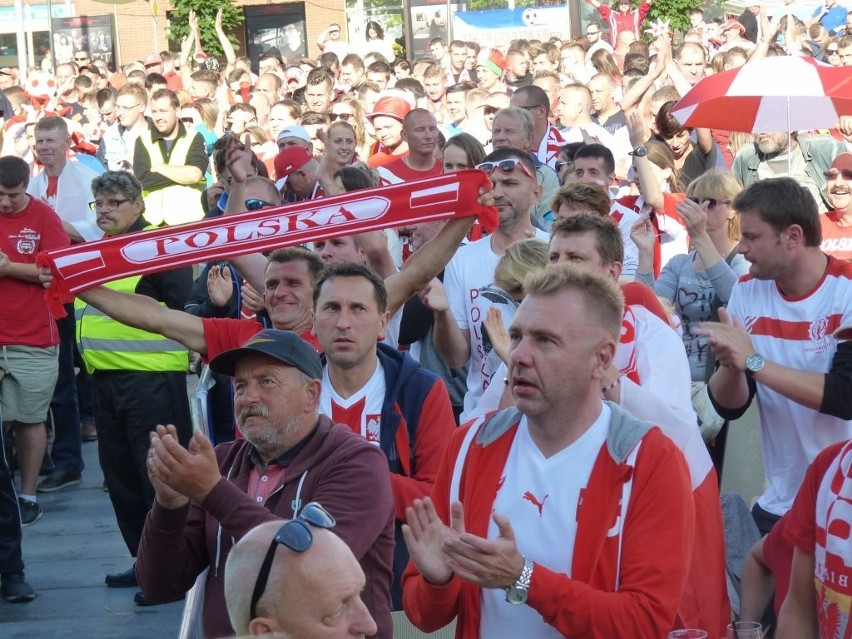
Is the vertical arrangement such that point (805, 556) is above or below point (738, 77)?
below

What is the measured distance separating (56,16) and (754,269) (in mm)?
31948

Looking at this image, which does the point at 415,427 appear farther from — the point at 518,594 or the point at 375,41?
the point at 375,41

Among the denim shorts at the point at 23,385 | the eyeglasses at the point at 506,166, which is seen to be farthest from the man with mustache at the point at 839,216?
the denim shorts at the point at 23,385

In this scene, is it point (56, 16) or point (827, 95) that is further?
point (56, 16)

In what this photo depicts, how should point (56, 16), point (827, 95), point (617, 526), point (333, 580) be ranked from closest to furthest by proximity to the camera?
point (333, 580)
point (617, 526)
point (827, 95)
point (56, 16)

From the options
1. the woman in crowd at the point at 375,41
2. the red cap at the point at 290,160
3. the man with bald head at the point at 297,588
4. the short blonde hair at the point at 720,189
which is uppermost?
the woman in crowd at the point at 375,41

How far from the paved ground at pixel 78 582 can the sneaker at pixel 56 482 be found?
7 cm

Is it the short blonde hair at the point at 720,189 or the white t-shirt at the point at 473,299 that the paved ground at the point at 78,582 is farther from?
the short blonde hair at the point at 720,189

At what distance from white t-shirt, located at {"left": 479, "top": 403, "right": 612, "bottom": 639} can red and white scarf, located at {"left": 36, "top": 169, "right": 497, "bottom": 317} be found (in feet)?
5.01

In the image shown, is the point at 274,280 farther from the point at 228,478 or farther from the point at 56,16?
the point at 56,16

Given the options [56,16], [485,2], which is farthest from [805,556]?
[56,16]

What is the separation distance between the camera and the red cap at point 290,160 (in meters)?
9.66

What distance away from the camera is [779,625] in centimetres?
364

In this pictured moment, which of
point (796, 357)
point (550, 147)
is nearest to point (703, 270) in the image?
point (796, 357)
